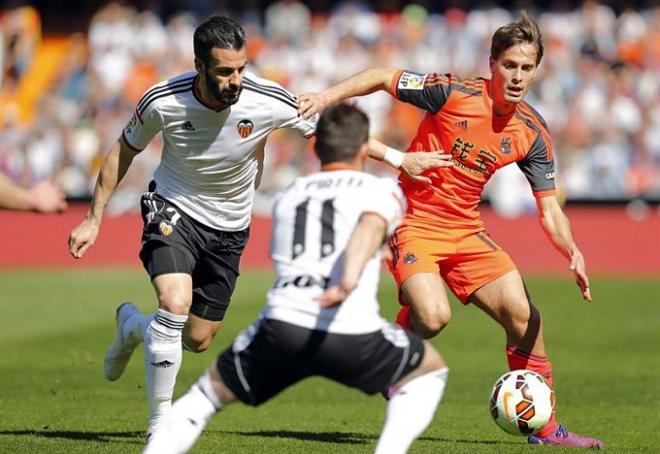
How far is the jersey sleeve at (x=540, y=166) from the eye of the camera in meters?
8.59

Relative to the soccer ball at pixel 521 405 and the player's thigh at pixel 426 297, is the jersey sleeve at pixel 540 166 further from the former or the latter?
the soccer ball at pixel 521 405

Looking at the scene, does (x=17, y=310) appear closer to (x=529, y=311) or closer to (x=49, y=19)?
(x=529, y=311)

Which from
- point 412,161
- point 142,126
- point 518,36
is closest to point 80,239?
point 142,126

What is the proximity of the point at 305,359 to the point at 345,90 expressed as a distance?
3.03 metres

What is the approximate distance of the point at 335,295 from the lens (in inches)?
225

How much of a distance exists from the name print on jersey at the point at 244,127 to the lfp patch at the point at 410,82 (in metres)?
1.16

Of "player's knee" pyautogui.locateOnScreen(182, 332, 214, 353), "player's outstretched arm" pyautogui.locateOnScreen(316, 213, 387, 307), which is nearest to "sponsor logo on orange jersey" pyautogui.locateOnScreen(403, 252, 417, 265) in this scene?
"player's knee" pyautogui.locateOnScreen(182, 332, 214, 353)

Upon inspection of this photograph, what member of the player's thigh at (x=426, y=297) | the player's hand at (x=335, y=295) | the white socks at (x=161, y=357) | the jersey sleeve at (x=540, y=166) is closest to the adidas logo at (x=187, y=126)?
the white socks at (x=161, y=357)

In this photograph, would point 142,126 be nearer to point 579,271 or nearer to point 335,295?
point 335,295

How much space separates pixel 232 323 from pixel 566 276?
28.5ft

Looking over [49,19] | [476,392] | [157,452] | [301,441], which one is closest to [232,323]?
[476,392]

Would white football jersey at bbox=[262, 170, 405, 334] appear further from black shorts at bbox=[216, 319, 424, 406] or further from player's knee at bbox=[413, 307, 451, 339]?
player's knee at bbox=[413, 307, 451, 339]

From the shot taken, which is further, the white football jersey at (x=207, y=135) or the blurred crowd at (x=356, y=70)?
the blurred crowd at (x=356, y=70)

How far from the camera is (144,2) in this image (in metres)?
29.2
